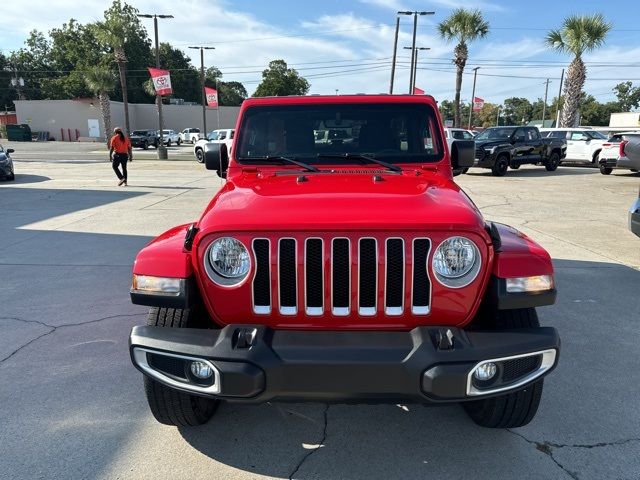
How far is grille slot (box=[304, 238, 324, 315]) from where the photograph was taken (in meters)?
2.21

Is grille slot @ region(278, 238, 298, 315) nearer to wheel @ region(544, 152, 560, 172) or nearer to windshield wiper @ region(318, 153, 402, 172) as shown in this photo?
windshield wiper @ region(318, 153, 402, 172)

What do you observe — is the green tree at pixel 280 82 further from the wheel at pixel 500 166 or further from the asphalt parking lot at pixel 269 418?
the asphalt parking lot at pixel 269 418

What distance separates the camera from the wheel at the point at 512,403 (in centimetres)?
239

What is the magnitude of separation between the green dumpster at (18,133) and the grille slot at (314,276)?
59596 mm

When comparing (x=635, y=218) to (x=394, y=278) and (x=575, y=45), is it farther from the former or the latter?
(x=575, y=45)

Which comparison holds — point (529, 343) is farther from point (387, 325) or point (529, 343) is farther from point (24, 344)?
point (24, 344)

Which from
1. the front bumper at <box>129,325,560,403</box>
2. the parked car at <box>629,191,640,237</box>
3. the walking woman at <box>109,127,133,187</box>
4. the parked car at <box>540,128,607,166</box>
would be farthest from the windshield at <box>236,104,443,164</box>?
the parked car at <box>540,128,607,166</box>

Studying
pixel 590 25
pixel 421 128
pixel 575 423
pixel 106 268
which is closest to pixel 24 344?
pixel 106 268

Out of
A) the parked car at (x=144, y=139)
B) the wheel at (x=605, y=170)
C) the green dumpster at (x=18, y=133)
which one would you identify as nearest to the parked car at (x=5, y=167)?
the wheel at (x=605, y=170)

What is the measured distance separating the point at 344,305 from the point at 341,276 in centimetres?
14

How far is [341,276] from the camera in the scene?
2234 millimetres

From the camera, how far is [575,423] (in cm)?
283

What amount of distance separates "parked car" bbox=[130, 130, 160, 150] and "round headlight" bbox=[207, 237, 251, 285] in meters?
41.7

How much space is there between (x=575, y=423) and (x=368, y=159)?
2072 millimetres
